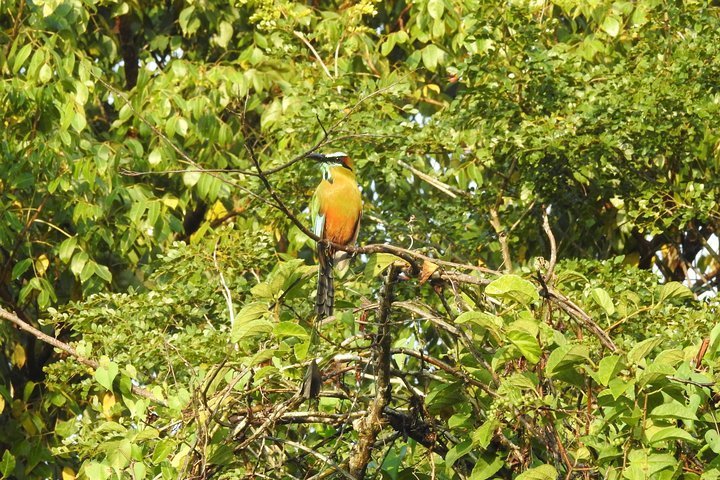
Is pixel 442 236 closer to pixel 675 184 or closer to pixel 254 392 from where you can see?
pixel 675 184

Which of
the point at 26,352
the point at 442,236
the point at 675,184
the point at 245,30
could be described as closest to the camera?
the point at 675,184

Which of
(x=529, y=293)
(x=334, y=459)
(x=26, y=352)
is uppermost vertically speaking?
(x=529, y=293)

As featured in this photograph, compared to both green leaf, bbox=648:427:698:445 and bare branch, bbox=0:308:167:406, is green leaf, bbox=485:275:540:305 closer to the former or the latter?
green leaf, bbox=648:427:698:445

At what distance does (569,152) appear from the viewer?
5.50m

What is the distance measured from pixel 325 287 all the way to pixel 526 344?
4.34 feet

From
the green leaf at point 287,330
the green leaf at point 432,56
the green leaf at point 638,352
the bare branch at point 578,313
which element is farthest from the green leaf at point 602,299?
the green leaf at point 432,56

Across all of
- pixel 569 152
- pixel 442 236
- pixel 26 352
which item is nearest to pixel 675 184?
pixel 569 152

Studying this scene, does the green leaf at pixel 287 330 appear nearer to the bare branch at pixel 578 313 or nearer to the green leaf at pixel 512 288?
the green leaf at pixel 512 288

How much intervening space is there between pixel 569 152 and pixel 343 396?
255 cm

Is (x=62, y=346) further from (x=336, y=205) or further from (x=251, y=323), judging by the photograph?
(x=336, y=205)

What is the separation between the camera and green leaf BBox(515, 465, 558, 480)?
2.79 m

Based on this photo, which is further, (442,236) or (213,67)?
(213,67)

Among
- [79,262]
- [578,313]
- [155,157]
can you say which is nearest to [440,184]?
[155,157]

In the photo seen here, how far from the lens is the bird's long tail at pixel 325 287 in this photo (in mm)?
3887
